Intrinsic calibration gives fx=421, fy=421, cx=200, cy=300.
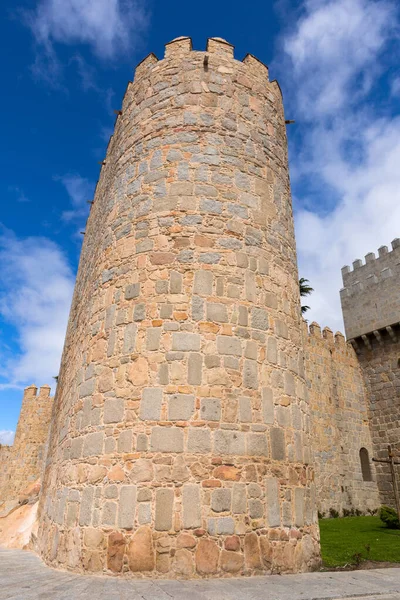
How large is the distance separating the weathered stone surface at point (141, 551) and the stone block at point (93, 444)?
1075 millimetres

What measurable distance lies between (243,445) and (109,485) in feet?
5.43

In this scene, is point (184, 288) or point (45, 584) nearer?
point (45, 584)

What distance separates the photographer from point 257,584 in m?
4.18

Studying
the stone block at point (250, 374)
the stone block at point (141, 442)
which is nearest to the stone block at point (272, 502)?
the stone block at point (250, 374)

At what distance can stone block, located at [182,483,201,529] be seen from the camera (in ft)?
15.3

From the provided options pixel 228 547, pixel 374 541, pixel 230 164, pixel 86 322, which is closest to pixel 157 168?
pixel 230 164

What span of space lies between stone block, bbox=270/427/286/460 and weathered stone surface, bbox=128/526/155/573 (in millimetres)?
1774

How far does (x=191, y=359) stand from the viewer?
537 cm

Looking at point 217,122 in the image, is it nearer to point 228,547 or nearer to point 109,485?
point 109,485

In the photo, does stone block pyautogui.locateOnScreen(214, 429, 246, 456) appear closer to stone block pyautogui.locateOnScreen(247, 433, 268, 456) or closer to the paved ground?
stone block pyautogui.locateOnScreen(247, 433, 268, 456)

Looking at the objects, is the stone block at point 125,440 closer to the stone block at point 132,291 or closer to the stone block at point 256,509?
the stone block at point 256,509

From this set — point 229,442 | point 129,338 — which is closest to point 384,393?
point 229,442

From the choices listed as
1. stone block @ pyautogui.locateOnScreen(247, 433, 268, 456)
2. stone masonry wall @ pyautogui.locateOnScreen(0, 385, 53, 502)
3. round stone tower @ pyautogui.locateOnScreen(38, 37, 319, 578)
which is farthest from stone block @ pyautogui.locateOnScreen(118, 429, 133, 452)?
stone masonry wall @ pyautogui.locateOnScreen(0, 385, 53, 502)

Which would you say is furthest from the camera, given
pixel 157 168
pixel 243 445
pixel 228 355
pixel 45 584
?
pixel 157 168
